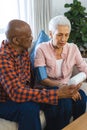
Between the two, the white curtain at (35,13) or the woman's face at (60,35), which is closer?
the woman's face at (60,35)

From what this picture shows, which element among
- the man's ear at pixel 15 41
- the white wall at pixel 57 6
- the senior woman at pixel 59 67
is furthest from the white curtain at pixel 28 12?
the man's ear at pixel 15 41

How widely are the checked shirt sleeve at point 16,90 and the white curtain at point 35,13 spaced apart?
134 centimetres

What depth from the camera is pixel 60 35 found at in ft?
6.48

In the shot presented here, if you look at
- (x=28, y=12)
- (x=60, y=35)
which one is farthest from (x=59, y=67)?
(x=28, y=12)

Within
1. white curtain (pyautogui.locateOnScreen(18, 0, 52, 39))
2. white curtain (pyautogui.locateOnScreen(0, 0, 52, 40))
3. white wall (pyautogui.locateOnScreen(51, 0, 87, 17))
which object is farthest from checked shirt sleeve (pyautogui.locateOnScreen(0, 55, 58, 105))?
white wall (pyautogui.locateOnScreen(51, 0, 87, 17))

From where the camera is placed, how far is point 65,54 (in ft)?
6.81

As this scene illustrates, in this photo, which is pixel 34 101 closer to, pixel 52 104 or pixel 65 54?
pixel 52 104

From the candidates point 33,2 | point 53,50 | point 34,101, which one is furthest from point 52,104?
point 33,2

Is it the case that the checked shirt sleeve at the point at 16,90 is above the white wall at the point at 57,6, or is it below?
below

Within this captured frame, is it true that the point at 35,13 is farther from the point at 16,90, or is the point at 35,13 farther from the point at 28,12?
the point at 16,90

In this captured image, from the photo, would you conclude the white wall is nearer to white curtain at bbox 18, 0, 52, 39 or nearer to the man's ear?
white curtain at bbox 18, 0, 52, 39

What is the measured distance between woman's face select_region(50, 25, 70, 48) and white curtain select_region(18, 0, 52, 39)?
3.24 feet

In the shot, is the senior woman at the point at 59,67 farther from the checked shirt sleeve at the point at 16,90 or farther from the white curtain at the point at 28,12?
the white curtain at the point at 28,12

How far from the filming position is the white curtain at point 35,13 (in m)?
2.85
